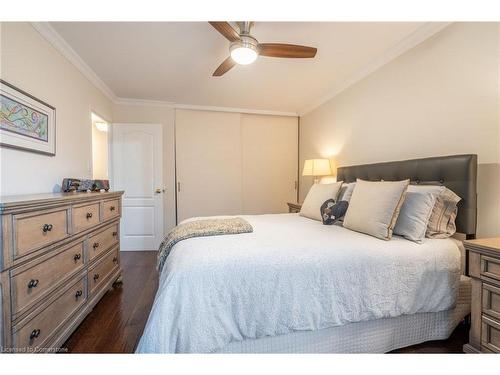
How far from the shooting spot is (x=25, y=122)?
1646 millimetres

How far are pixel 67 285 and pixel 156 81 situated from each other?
95.5 inches

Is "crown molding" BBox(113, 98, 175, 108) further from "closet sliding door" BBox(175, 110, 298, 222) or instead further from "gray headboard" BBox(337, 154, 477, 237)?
"gray headboard" BBox(337, 154, 477, 237)

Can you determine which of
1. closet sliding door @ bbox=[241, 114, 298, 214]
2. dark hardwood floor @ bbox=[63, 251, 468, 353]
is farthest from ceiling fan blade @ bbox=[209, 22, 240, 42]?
closet sliding door @ bbox=[241, 114, 298, 214]

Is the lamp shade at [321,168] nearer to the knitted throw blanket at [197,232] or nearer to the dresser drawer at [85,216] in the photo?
the knitted throw blanket at [197,232]

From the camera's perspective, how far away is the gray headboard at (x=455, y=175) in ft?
5.02

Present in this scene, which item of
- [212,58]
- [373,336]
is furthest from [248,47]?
[373,336]

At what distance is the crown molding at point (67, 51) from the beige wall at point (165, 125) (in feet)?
1.73

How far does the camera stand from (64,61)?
85.4 inches

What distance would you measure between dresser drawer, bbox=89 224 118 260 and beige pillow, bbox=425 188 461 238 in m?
2.51

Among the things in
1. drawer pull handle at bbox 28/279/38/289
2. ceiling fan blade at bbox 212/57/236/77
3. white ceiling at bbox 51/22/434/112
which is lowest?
drawer pull handle at bbox 28/279/38/289

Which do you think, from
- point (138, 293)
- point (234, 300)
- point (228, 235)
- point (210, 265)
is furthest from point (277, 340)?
point (138, 293)

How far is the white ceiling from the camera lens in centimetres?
187

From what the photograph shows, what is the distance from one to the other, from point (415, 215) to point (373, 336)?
2.64 feet
